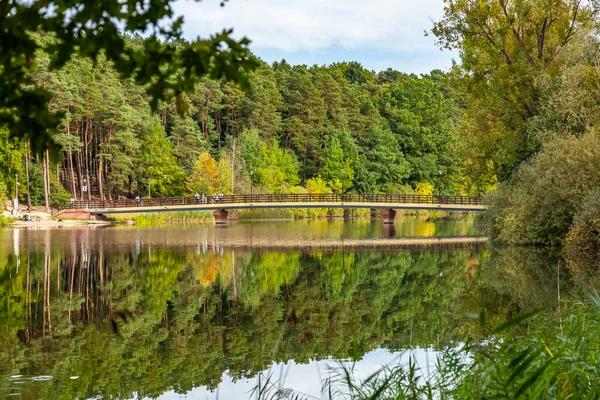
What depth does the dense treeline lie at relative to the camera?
238ft

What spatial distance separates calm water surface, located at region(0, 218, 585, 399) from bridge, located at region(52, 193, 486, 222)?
2673cm

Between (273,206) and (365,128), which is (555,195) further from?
(365,128)

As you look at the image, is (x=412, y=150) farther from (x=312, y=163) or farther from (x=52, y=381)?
(x=52, y=381)

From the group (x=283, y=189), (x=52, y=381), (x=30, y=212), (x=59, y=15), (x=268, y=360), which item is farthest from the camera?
(x=283, y=189)

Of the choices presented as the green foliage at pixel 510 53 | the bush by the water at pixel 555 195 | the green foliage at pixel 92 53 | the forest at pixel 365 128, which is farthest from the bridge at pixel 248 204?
the green foliage at pixel 92 53

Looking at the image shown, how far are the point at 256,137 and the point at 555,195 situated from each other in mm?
57468

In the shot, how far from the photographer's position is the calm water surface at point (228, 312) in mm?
9680

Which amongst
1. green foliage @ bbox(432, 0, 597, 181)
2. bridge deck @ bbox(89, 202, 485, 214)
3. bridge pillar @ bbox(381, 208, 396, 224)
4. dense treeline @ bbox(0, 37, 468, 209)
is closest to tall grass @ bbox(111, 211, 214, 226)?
bridge deck @ bbox(89, 202, 485, 214)

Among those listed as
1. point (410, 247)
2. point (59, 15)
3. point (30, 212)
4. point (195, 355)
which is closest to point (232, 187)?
point (30, 212)

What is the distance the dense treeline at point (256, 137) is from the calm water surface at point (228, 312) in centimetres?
4154

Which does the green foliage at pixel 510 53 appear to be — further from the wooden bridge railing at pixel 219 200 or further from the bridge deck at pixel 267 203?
the wooden bridge railing at pixel 219 200

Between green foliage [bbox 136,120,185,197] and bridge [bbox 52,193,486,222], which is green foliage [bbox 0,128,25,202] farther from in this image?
green foliage [bbox 136,120,185,197]

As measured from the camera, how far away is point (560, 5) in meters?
30.9

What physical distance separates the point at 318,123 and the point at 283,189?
15.7 metres
